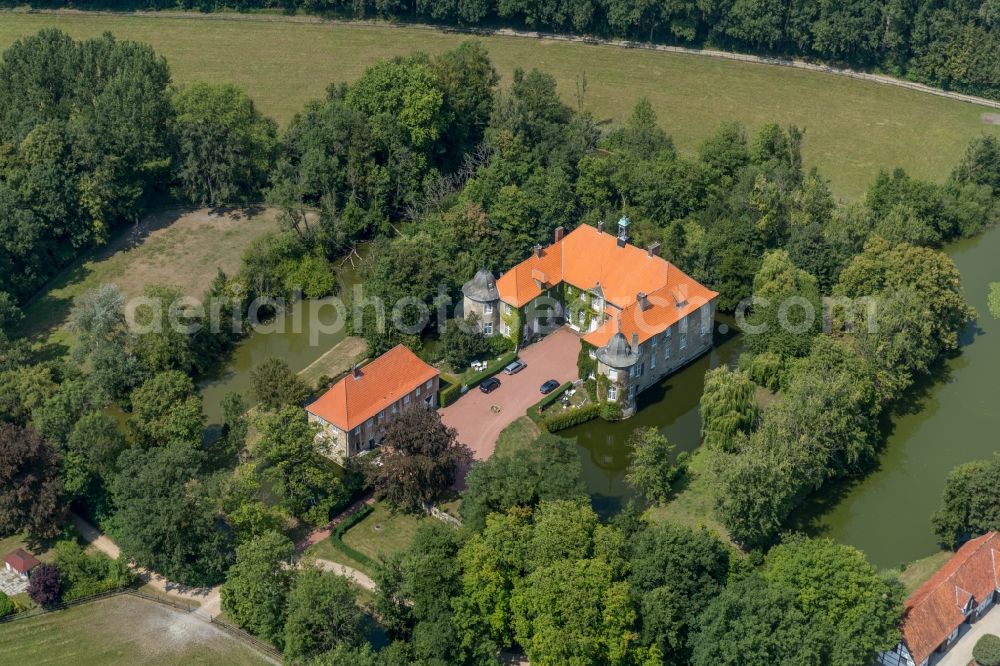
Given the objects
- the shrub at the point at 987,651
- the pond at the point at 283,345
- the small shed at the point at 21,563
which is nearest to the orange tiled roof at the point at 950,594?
the shrub at the point at 987,651

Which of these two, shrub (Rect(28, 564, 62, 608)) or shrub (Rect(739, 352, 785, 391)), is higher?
shrub (Rect(739, 352, 785, 391))

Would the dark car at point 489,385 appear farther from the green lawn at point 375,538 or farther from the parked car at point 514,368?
the green lawn at point 375,538

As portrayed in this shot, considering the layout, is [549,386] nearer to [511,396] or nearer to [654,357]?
[511,396]

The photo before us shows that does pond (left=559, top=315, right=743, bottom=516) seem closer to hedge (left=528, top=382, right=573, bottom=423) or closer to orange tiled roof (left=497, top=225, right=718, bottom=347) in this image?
hedge (left=528, top=382, right=573, bottom=423)

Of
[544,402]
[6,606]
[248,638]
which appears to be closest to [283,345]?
[544,402]

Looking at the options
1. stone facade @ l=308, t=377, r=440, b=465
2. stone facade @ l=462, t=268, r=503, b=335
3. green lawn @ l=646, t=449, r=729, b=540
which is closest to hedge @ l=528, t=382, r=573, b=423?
stone facade @ l=308, t=377, r=440, b=465

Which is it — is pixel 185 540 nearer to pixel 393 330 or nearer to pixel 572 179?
pixel 393 330

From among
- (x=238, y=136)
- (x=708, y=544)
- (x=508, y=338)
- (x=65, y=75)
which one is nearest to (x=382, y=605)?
(x=708, y=544)
